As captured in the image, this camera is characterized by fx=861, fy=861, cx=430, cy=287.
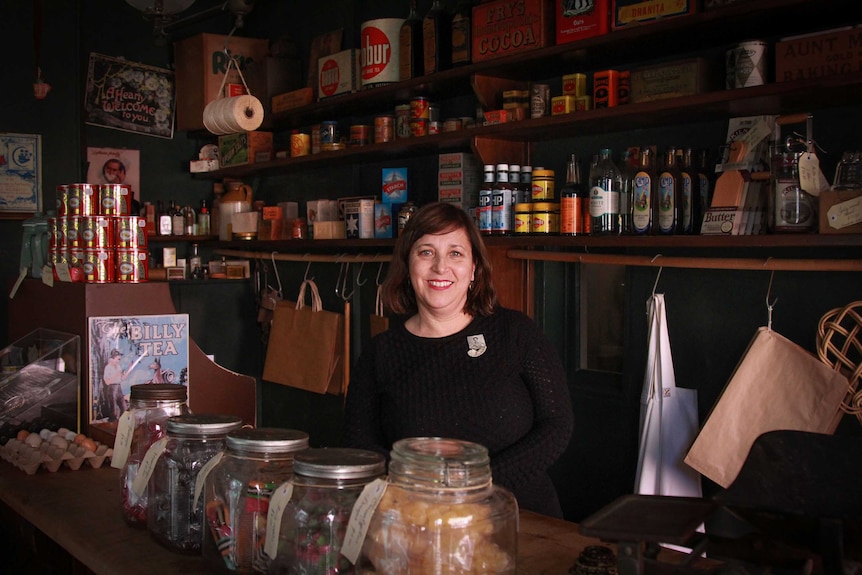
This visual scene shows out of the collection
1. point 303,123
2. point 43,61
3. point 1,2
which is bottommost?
point 303,123

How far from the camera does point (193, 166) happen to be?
5.04 meters

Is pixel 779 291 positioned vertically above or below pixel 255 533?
above

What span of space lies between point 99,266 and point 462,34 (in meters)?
1.60

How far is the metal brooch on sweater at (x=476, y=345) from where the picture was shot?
2287 mm

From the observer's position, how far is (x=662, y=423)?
2.80 metres

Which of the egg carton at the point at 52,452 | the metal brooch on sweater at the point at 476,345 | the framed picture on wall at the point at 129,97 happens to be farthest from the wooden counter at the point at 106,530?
the framed picture on wall at the point at 129,97

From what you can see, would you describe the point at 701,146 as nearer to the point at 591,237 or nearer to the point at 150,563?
the point at 591,237

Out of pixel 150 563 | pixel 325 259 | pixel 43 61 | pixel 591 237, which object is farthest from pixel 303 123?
pixel 150 563

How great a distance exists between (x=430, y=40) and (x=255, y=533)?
255 cm

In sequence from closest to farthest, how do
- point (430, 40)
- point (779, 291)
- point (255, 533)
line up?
point (255, 533), point (779, 291), point (430, 40)

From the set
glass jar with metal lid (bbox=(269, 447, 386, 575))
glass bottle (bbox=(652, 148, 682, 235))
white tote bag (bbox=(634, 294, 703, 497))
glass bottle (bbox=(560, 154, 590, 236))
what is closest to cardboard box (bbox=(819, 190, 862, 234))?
glass bottle (bbox=(652, 148, 682, 235))

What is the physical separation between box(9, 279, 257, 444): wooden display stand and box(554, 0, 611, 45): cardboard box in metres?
1.64

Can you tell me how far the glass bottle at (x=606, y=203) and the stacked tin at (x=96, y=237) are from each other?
162 cm

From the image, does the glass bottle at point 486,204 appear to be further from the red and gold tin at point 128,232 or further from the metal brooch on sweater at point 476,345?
the red and gold tin at point 128,232
